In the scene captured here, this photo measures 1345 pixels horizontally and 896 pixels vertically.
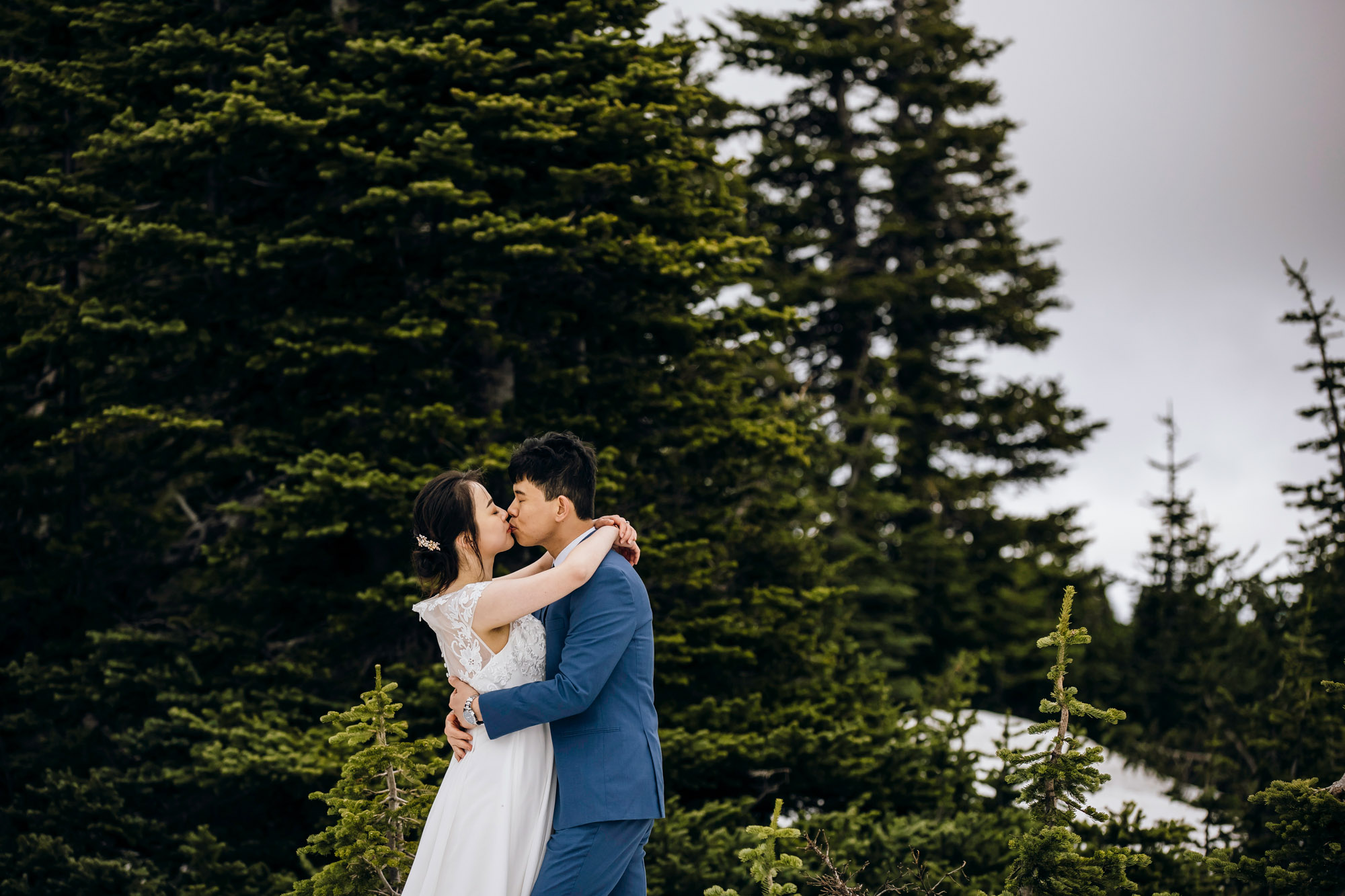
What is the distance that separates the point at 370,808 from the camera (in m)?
4.52

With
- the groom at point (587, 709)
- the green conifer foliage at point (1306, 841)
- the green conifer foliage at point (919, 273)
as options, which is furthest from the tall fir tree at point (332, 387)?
the green conifer foliage at point (919, 273)

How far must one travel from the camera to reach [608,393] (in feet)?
32.9

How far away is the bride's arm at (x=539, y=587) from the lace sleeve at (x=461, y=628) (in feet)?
0.12

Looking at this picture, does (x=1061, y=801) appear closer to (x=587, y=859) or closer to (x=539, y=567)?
(x=587, y=859)

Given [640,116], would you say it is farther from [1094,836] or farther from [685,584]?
[1094,836]

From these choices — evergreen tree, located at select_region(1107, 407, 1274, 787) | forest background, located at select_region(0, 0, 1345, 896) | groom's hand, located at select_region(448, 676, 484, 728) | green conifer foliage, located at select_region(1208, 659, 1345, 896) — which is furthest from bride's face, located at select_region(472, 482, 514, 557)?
evergreen tree, located at select_region(1107, 407, 1274, 787)

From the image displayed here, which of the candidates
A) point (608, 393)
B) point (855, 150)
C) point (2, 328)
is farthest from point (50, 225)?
point (855, 150)

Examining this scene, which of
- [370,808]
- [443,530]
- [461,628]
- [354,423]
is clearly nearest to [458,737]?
[461,628]

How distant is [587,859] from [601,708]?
506 millimetres

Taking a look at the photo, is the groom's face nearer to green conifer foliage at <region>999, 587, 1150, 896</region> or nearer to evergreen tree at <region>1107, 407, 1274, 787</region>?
green conifer foliage at <region>999, 587, 1150, 896</region>

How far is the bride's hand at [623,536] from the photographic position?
367cm

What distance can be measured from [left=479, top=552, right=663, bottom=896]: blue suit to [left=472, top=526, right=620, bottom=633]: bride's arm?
7 centimetres

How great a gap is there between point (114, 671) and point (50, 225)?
4.39 m

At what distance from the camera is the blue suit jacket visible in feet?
10.8
